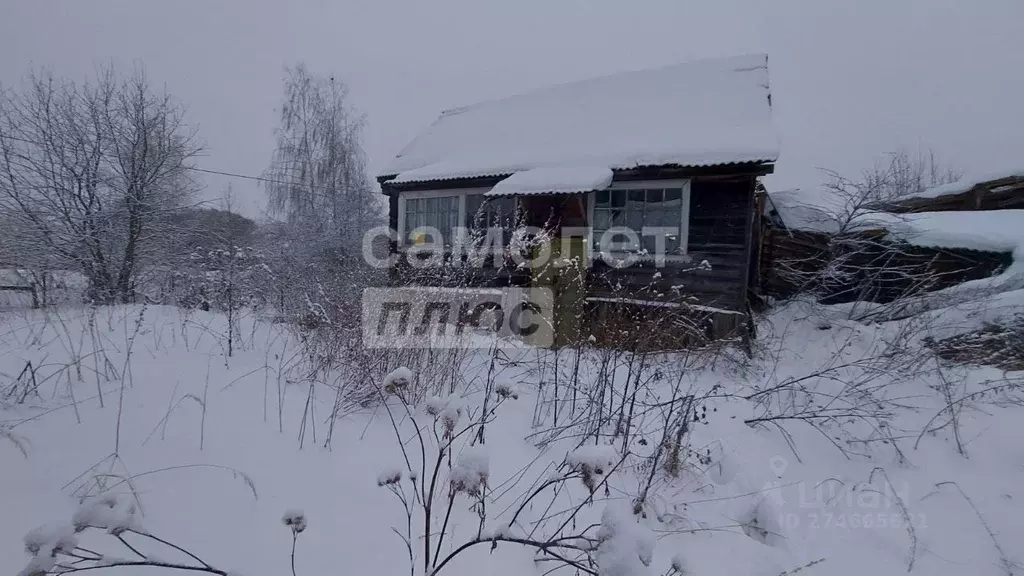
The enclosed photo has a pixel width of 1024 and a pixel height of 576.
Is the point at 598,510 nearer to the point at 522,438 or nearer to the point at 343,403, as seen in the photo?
the point at 522,438

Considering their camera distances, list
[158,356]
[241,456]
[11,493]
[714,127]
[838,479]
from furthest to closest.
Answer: [714,127], [158,356], [838,479], [241,456], [11,493]

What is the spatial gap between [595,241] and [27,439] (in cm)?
589

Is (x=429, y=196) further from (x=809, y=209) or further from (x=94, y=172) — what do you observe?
(x=809, y=209)

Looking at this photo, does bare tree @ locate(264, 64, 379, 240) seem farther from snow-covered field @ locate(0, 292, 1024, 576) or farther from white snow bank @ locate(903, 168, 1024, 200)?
white snow bank @ locate(903, 168, 1024, 200)

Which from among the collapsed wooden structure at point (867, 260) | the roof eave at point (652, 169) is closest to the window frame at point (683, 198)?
the roof eave at point (652, 169)

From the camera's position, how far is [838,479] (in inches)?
85.7

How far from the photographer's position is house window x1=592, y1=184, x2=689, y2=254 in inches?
230

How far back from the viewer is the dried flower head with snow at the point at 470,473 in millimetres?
963

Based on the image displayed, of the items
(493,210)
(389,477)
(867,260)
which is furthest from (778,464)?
(493,210)

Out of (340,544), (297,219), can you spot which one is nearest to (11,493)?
(340,544)

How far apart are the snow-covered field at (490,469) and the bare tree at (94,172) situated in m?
3.93

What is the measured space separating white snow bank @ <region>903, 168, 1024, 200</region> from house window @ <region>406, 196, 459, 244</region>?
887cm

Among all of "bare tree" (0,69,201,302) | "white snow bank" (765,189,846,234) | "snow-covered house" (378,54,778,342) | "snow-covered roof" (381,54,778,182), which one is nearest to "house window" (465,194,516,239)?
"snow-covered house" (378,54,778,342)

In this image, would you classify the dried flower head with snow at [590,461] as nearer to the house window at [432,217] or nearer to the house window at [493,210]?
the house window at [493,210]
